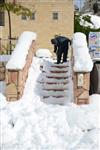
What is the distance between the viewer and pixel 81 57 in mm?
14125

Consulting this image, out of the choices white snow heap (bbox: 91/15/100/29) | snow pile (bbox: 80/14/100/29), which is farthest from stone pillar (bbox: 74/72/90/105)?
white snow heap (bbox: 91/15/100/29)

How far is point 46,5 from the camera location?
1304 inches

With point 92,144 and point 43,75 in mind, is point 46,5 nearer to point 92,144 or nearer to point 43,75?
point 43,75

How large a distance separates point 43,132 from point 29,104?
1.87 m

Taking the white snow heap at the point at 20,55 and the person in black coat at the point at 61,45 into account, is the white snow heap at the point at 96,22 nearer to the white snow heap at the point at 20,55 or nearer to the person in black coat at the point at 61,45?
the white snow heap at the point at 20,55

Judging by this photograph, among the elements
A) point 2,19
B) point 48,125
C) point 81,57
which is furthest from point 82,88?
point 2,19

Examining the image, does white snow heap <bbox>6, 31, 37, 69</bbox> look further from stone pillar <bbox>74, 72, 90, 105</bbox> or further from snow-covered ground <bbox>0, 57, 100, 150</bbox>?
stone pillar <bbox>74, 72, 90, 105</bbox>

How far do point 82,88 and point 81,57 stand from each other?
126 centimetres

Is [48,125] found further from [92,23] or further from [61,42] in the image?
[92,23]

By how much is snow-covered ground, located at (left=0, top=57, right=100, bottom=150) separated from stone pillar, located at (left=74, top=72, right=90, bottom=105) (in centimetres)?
20

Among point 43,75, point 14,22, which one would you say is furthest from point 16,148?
point 14,22

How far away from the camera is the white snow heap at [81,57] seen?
13289mm

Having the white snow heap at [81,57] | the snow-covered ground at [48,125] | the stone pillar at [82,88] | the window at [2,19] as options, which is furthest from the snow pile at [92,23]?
the snow-covered ground at [48,125]

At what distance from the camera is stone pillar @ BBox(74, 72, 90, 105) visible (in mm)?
13117
